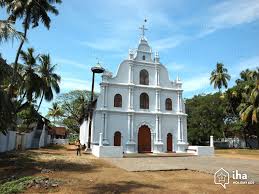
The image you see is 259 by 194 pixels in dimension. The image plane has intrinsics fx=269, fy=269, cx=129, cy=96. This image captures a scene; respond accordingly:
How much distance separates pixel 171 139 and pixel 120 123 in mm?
6142

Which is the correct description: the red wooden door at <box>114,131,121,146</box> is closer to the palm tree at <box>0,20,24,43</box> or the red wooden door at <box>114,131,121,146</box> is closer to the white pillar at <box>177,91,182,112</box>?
the white pillar at <box>177,91,182,112</box>

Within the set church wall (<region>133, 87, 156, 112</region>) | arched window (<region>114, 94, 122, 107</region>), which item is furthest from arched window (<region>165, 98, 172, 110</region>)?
arched window (<region>114, 94, 122, 107</region>)

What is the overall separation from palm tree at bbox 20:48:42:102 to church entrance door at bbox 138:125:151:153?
1220 centimetres

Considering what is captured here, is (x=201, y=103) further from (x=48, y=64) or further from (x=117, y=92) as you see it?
(x=48, y=64)

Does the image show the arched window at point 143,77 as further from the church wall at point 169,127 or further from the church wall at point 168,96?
the church wall at point 169,127

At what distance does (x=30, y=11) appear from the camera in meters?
21.6

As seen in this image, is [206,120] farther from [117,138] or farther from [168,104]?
[117,138]

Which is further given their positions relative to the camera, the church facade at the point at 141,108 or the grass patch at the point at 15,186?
the church facade at the point at 141,108

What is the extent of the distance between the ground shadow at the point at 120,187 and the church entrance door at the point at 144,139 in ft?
58.9

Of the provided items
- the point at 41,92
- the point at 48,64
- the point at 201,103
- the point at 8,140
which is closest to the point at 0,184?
the point at 8,140

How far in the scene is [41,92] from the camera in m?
31.2

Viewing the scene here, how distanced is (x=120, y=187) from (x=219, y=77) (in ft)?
138

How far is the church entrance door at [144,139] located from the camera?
1109 inches

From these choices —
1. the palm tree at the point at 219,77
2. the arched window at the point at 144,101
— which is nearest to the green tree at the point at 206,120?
the palm tree at the point at 219,77
